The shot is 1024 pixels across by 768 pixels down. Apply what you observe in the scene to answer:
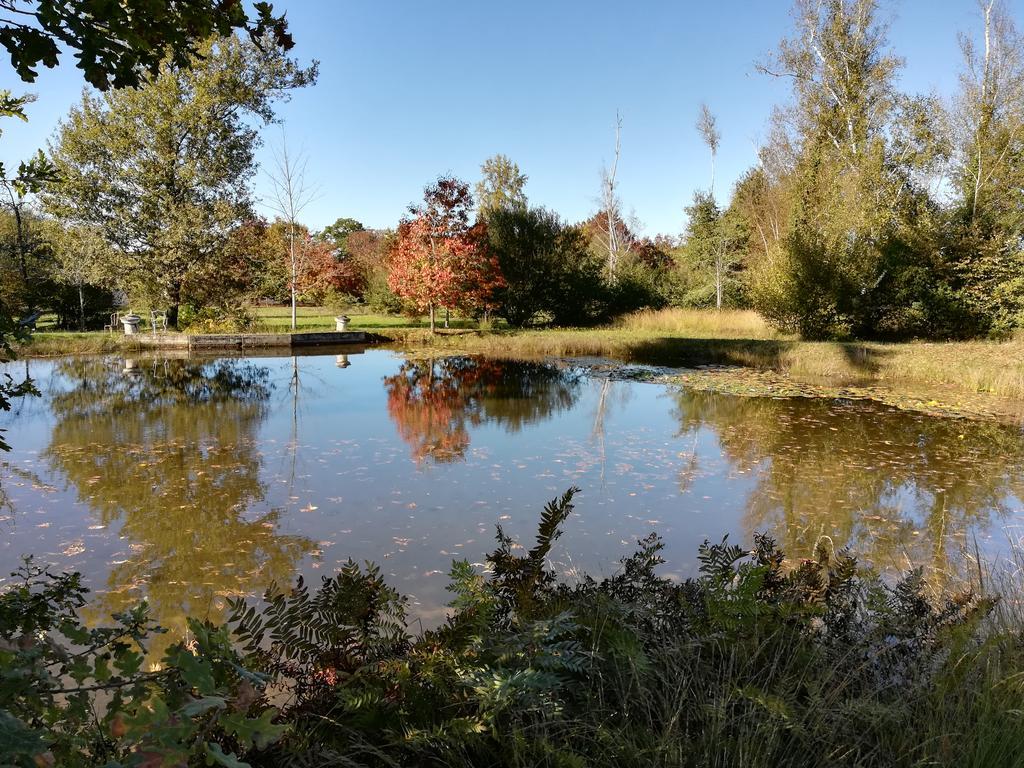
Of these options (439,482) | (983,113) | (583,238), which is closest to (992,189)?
(983,113)

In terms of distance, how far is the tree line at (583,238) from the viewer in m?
17.0

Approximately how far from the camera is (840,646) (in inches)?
92.6

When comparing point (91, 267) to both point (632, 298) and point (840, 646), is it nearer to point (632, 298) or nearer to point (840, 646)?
point (632, 298)

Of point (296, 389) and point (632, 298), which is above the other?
point (632, 298)

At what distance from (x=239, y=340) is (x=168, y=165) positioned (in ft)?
20.9

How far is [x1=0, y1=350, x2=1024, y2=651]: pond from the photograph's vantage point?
4492 mm

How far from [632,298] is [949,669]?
77.5ft

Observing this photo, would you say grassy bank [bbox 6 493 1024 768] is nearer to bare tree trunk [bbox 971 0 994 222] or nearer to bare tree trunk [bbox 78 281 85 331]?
bare tree trunk [bbox 971 0 994 222]

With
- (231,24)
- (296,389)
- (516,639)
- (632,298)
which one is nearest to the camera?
(231,24)

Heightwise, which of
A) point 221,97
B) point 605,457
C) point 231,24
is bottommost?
point 605,457

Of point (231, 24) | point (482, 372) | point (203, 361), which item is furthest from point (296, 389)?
point (231, 24)

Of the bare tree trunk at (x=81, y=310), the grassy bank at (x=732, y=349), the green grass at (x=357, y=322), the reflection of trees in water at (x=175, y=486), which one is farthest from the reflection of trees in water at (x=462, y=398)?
the bare tree trunk at (x=81, y=310)

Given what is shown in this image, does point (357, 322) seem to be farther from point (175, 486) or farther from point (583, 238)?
point (175, 486)

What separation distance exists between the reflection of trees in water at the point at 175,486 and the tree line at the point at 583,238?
817 cm
